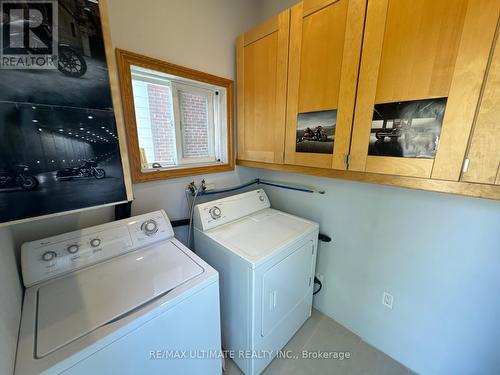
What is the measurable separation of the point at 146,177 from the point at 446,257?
2065 mm

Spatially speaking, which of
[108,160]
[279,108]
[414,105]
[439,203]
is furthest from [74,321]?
[439,203]

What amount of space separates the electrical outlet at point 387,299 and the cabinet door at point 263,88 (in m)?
1.32

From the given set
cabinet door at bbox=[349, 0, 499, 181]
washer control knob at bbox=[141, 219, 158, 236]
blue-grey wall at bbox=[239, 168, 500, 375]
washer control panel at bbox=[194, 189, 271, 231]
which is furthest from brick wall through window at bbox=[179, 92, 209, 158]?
cabinet door at bbox=[349, 0, 499, 181]

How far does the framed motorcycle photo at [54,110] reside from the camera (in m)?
0.55

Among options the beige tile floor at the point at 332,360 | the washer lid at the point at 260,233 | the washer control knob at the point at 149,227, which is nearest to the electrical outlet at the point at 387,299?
the beige tile floor at the point at 332,360

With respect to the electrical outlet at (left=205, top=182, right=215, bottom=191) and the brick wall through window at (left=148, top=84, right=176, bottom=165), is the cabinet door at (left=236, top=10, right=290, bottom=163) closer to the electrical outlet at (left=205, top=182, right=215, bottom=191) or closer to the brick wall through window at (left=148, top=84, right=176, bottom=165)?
the electrical outlet at (left=205, top=182, right=215, bottom=191)

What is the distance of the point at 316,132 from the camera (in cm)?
131

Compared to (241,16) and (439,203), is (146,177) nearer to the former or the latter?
(241,16)

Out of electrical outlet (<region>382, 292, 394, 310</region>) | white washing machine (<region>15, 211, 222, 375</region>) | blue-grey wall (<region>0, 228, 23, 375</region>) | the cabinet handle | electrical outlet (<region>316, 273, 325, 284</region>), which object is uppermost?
the cabinet handle

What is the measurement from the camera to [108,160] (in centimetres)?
76

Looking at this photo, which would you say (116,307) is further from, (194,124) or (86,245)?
(194,124)

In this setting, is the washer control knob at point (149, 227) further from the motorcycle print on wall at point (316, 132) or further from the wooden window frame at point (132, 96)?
the motorcycle print on wall at point (316, 132)

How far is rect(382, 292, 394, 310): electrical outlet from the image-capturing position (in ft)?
4.81

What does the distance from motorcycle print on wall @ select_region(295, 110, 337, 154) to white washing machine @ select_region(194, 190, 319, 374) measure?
652mm
